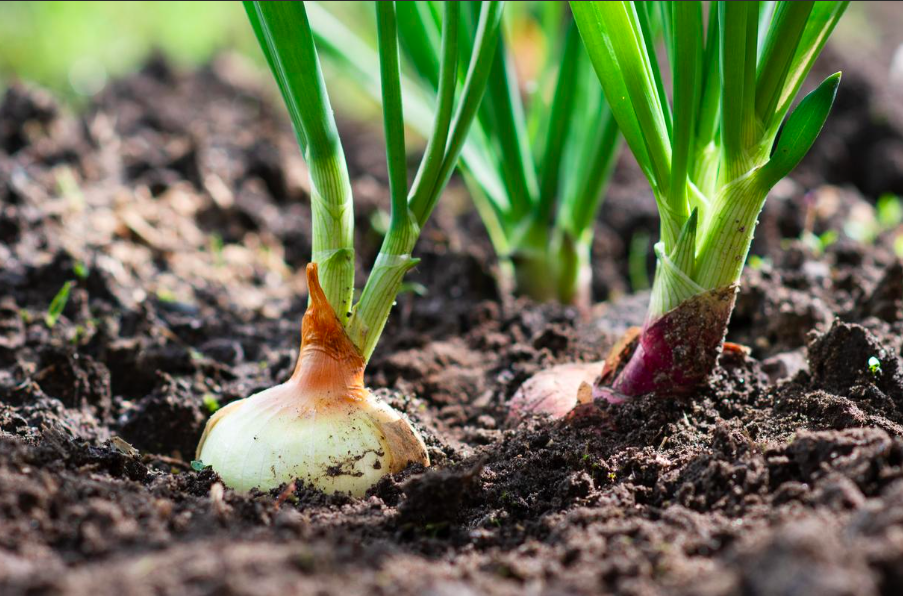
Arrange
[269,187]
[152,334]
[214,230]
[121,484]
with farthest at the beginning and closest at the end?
[269,187], [214,230], [152,334], [121,484]

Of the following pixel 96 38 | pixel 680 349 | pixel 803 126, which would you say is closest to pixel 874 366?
pixel 680 349

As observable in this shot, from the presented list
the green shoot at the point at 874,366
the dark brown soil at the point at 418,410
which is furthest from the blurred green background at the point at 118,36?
the green shoot at the point at 874,366

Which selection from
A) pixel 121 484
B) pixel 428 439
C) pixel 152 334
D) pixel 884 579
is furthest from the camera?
pixel 152 334

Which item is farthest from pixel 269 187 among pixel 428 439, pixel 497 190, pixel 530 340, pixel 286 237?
pixel 428 439

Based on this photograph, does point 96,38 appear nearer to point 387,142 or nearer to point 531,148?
point 531,148

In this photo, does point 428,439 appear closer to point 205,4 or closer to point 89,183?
point 89,183

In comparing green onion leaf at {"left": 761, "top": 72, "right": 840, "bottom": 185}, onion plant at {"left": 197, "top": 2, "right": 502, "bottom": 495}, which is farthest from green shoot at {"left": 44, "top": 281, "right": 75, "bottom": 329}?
green onion leaf at {"left": 761, "top": 72, "right": 840, "bottom": 185}

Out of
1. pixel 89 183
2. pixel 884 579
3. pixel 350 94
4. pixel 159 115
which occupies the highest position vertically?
pixel 350 94
